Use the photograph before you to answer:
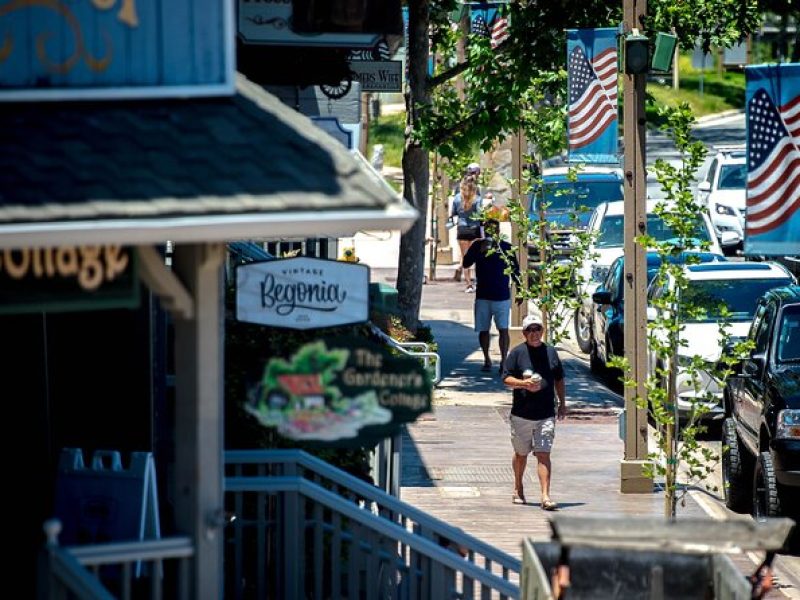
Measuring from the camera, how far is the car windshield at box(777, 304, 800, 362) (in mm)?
13480

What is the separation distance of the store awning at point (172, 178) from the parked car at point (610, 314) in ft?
41.7

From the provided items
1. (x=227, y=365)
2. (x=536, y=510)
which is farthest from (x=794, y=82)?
(x=227, y=365)

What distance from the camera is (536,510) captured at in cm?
1358

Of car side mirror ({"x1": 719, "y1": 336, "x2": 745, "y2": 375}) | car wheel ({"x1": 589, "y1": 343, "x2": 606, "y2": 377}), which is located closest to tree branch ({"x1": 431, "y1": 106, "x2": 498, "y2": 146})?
car wheel ({"x1": 589, "y1": 343, "x2": 606, "y2": 377})

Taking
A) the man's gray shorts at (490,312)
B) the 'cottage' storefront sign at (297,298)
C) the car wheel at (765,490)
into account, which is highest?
the 'cottage' storefront sign at (297,298)

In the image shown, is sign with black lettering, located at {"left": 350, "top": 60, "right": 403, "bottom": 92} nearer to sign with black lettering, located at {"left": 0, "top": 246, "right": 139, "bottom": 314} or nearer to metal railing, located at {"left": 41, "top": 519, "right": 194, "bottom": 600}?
metal railing, located at {"left": 41, "top": 519, "right": 194, "bottom": 600}

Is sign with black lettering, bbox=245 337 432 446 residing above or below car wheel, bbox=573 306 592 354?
above

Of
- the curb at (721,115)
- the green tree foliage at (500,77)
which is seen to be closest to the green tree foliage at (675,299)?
the green tree foliage at (500,77)

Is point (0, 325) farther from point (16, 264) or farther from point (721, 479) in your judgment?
point (721, 479)

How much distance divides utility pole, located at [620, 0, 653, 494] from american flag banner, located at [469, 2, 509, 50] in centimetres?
543

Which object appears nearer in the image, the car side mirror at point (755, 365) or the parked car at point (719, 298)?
the car side mirror at point (755, 365)

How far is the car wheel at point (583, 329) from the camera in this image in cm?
2280

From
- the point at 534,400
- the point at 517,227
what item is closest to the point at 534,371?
the point at 534,400

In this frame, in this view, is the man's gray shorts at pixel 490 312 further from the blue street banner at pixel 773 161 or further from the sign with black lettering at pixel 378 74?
the blue street banner at pixel 773 161
